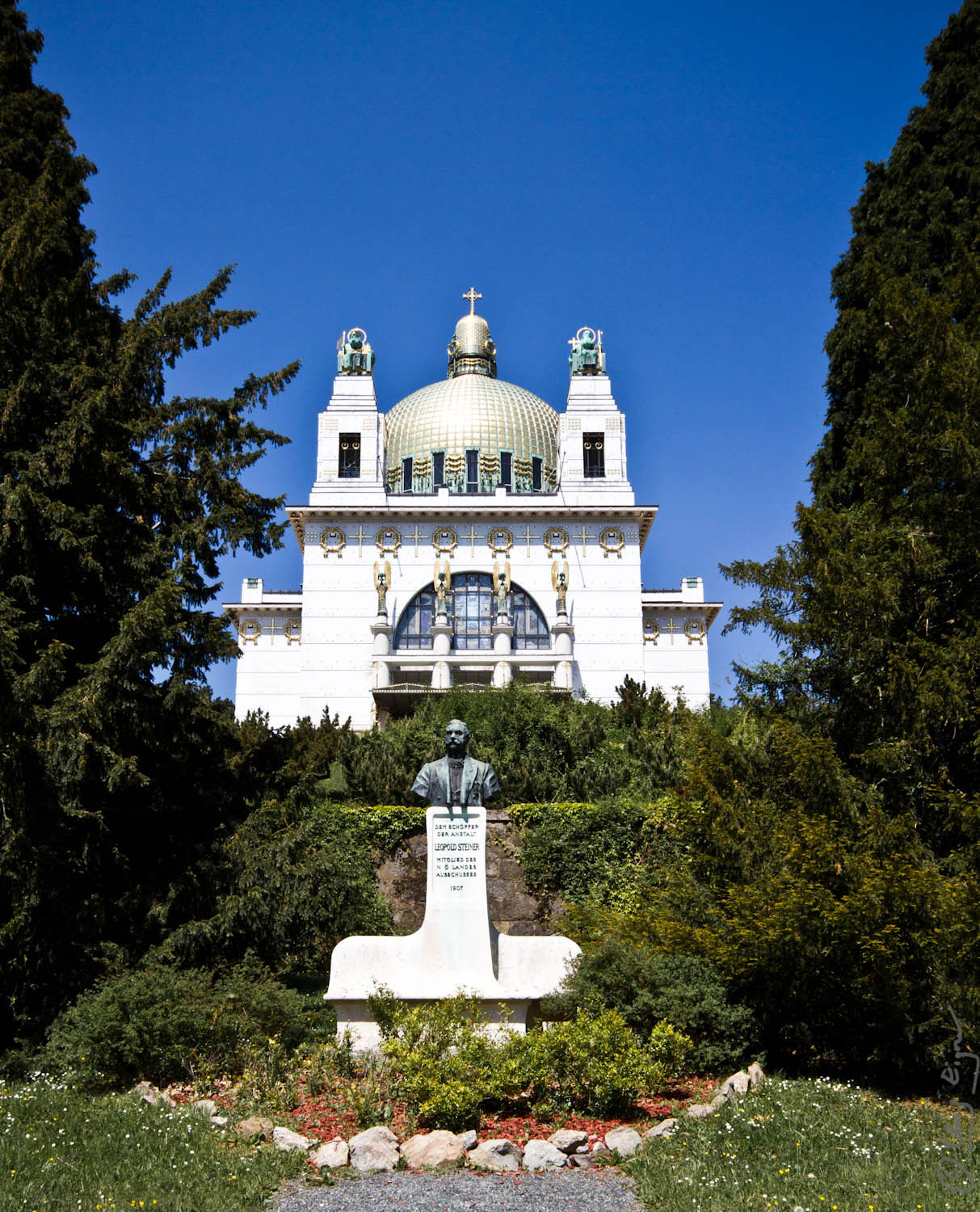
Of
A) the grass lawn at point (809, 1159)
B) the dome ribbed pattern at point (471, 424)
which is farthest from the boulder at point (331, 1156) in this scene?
the dome ribbed pattern at point (471, 424)

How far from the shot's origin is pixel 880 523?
1495 centimetres

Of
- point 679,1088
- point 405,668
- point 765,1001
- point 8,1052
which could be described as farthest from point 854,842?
point 405,668

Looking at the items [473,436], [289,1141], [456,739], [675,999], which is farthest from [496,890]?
[473,436]

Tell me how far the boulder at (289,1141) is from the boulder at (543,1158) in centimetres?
177

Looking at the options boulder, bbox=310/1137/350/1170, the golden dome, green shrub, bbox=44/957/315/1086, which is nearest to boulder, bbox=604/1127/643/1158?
boulder, bbox=310/1137/350/1170

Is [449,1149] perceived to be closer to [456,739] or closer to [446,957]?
[446,957]

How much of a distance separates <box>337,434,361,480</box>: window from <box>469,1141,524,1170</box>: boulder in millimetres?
42734

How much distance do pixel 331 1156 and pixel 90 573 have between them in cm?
850

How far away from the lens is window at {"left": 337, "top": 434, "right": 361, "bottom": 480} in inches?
1984

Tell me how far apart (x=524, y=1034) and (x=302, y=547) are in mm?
39218

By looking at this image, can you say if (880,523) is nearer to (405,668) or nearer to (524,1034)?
(524,1034)

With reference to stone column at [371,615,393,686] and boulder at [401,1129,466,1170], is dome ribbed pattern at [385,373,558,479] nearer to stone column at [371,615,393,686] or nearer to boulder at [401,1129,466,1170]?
stone column at [371,615,393,686]

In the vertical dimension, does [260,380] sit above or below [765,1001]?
above

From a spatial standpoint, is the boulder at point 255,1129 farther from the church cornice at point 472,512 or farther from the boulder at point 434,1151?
the church cornice at point 472,512
